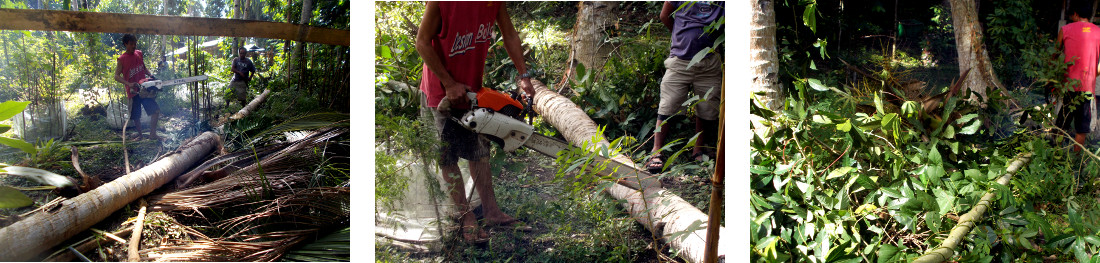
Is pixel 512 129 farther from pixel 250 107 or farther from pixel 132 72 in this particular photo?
pixel 132 72

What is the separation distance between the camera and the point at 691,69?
156cm

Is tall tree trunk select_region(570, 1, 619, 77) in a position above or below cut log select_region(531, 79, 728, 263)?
above

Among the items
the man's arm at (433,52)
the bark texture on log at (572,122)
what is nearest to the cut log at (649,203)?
the bark texture on log at (572,122)

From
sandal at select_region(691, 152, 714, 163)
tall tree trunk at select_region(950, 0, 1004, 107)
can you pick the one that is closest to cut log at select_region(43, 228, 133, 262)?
sandal at select_region(691, 152, 714, 163)

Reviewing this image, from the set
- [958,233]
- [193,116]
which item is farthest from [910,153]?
[193,116]

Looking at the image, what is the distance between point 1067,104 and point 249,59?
3.40 metres

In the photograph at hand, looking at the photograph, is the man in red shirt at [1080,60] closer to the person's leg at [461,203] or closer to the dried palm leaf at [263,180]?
the person's leg at [461,203]

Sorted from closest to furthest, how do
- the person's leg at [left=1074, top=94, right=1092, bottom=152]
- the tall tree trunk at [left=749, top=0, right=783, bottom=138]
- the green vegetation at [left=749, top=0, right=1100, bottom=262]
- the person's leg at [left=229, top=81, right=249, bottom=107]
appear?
the green vegetation at [left=749, top=0, right=1100, bottom=262]
the person's leg at [left=229, top=81, right=249, bottom=107]
the tall tree trunk at [left=749, top=0, right=783, bottom=138]
the person's leg at [left=1074, top=94, right=1092, bottom=152]

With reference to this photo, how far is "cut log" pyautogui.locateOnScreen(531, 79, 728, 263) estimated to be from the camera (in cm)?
157

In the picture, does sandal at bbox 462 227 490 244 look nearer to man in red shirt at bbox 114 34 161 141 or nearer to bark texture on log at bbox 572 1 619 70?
bark texture on log at bbox 572 1 619 70

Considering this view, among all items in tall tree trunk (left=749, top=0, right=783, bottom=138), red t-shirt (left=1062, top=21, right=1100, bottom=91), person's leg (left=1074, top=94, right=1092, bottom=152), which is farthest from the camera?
person's leg (left=1074, top=94, right=1092, bottom=152)

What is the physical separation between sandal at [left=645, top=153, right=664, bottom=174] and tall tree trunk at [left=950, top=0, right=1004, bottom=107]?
1.83 metres

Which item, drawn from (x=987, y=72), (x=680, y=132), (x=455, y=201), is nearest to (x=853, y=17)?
(x=987, y=72)

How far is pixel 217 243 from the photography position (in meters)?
1.74
